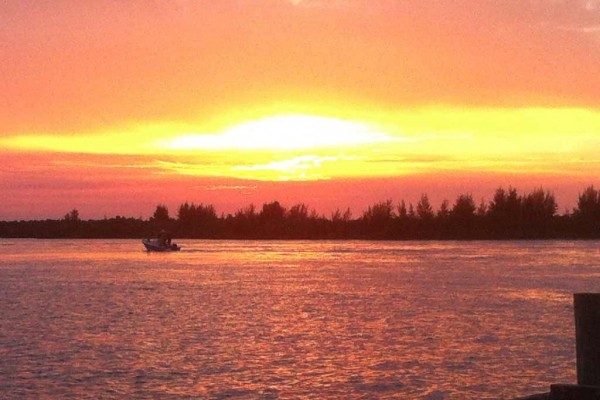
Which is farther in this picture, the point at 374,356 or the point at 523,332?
the point at 523,332

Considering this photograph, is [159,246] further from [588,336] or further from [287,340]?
[588,336]

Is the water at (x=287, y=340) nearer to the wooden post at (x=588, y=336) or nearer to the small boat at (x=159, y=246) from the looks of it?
the wooden post at (x=588, y=336)

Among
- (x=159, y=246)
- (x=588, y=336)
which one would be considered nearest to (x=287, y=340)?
(x=588, y=336)

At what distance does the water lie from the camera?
65.4 ft

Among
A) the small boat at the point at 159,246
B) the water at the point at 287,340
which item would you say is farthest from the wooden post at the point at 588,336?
the small boat at the point at 159,246

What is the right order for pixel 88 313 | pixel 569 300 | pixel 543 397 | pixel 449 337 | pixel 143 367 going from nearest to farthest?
pixel 543 397 < pixel 143 367 < pixel 449 337 < pixel 88 313 < pixel 569 300

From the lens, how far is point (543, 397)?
9.28m

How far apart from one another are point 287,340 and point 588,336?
19708 millimetres

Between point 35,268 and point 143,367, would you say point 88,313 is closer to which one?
point 143,367

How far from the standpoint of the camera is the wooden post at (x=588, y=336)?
340 inches

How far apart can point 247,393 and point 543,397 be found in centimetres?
1062

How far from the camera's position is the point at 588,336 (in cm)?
870

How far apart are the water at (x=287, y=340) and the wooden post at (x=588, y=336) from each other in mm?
9992

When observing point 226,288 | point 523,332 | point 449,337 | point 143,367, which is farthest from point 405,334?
point 226,288
